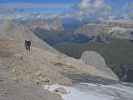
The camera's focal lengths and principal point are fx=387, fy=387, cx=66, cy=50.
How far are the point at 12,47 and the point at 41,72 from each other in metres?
7.31

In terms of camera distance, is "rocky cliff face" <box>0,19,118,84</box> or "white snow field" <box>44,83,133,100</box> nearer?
"white snow field" <box>44,83,133,100</box>

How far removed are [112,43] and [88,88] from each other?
211 ft

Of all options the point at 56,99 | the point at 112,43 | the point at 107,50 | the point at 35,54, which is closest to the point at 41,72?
the point at 56,99

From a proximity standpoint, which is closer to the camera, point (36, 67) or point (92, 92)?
point (92, 92)

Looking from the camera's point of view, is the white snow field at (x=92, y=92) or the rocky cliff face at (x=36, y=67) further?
the rocky cliff face at (x=36, y=67)

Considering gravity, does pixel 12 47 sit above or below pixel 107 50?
above

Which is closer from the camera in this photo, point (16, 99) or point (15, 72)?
point (16, 99)

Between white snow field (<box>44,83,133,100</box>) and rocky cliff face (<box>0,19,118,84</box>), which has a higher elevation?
rocky cliff face (<box>0,19,118,84</box>)

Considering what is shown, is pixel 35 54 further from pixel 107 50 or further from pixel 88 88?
pixel 107 50

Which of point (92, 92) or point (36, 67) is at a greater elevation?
point (36, 67)

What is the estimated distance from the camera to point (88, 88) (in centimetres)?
1694

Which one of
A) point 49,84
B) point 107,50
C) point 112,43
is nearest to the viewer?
point 49,84

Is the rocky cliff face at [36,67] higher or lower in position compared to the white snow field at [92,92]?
higher

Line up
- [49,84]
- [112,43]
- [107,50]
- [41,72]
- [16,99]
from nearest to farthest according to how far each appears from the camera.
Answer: [16,99] < [49,84] < [41,72] < [107,50] < [112,43]
